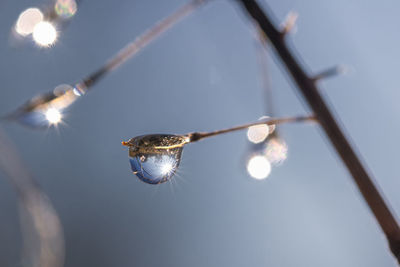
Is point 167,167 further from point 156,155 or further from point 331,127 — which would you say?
point 331,127

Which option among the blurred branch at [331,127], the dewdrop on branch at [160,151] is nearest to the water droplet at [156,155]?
the dewdrop on branch at [160,151]

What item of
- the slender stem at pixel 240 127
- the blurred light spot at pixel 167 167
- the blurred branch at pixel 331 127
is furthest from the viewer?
the blurred light spot at pixel 167 167

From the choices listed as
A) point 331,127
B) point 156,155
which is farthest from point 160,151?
point 331,127

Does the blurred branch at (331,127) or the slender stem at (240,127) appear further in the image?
the slender stem at (240,127)

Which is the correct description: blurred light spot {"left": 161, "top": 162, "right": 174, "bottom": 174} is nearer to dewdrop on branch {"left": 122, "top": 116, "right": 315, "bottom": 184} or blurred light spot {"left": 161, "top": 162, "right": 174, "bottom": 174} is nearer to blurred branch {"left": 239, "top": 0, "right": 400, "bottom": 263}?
dewdrop on branch {"left": 122, "top": 116, "right": 315, "bottom": 184}

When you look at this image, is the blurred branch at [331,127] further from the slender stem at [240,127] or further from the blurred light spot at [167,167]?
the blurred light spot at [167,167]
